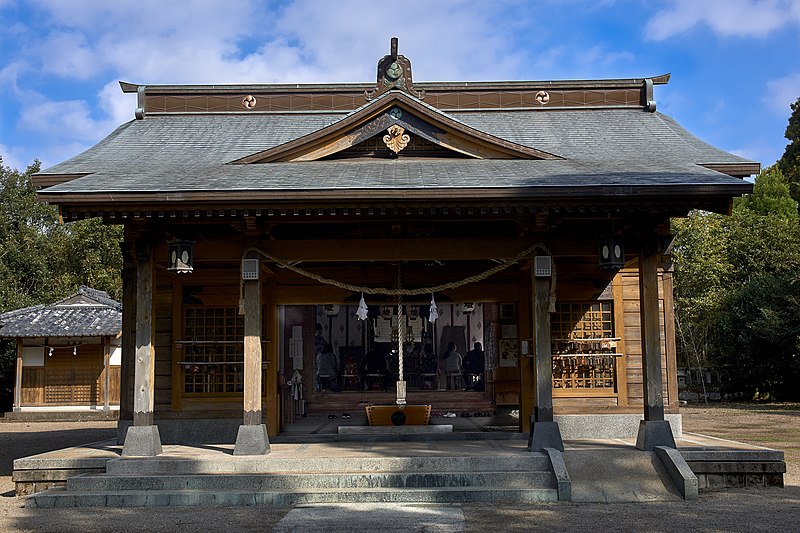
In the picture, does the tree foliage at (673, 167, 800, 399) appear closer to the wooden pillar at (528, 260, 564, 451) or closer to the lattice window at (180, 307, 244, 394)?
the wooden pillar at (528, 260, 564, 451)

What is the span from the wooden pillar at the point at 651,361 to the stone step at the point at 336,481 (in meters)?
1.79

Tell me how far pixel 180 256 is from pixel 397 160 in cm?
356

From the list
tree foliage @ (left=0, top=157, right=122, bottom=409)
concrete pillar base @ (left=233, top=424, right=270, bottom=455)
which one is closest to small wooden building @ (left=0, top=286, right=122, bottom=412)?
tree foliage @ (left=0, top=157, right=122, bottom=409)

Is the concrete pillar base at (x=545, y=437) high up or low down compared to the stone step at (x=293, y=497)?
up

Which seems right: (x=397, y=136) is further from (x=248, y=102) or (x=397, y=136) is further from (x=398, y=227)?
(x=248, y=102)

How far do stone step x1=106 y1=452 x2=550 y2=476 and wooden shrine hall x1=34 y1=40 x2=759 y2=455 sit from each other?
2.01ft

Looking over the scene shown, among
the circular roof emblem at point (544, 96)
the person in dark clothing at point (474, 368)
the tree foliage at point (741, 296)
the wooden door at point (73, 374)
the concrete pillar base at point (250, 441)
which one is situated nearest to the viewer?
the concrete pillar base at point (250, 441)

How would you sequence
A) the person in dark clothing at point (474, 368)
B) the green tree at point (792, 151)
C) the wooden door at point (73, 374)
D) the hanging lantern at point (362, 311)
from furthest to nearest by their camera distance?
the green tree at point (792, 151), the wooden door at point (73, 374), the person in dark clothing at point (474, 368), the hanging lantern at point (362, 311)

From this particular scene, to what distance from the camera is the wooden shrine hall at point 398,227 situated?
34.0ft

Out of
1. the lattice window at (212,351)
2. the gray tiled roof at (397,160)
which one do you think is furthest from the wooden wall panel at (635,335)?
the lattice window at (212,351)

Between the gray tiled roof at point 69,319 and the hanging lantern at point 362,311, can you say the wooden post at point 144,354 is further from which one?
the gray tiled roof at point 69,319

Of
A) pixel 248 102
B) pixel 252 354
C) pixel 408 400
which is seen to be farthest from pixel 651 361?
pixel 408 400

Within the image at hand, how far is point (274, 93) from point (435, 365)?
1013cm

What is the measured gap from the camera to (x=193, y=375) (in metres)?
13.2
